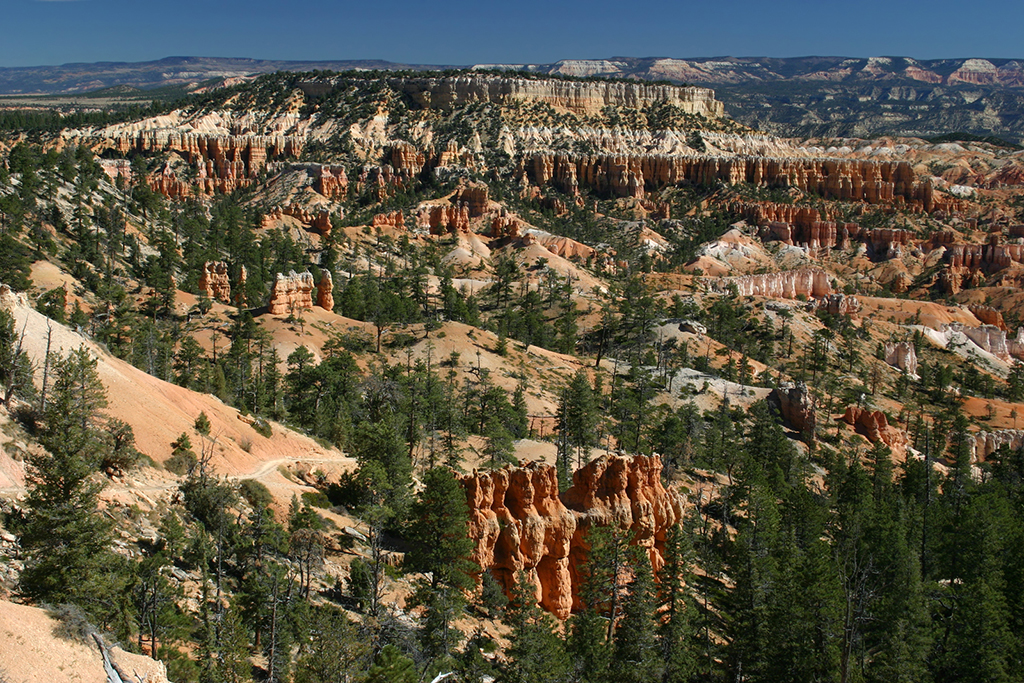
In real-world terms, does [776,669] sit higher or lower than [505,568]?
lower

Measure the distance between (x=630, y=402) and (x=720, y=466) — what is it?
11852 millimetres

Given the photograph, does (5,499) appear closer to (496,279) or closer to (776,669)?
(776,669)

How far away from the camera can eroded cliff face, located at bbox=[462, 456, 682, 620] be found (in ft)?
126

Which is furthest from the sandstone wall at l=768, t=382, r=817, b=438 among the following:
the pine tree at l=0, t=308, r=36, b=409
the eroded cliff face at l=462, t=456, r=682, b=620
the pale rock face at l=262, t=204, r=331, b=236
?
the pale rock face at l=262, t=204, r=331, b=236

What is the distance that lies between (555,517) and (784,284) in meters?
113

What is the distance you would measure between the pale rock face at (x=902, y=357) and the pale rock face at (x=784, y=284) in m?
24.5

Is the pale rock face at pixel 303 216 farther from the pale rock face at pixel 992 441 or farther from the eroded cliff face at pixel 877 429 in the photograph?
the pale rock face at pixel 992 441

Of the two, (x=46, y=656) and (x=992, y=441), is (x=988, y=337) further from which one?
(x=46, y=656)

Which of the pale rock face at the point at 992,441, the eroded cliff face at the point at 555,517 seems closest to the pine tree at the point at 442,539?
the eroded cliff face at the point at 555,517

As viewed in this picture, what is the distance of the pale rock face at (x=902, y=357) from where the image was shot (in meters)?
113

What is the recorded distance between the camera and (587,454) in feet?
191

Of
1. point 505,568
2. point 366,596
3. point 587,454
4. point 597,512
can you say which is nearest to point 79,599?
point 366,596

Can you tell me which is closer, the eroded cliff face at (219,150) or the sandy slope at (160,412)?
the sandy slope at (160,412)

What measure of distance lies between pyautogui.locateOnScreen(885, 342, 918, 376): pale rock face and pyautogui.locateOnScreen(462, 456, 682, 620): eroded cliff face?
82598 millimetres
